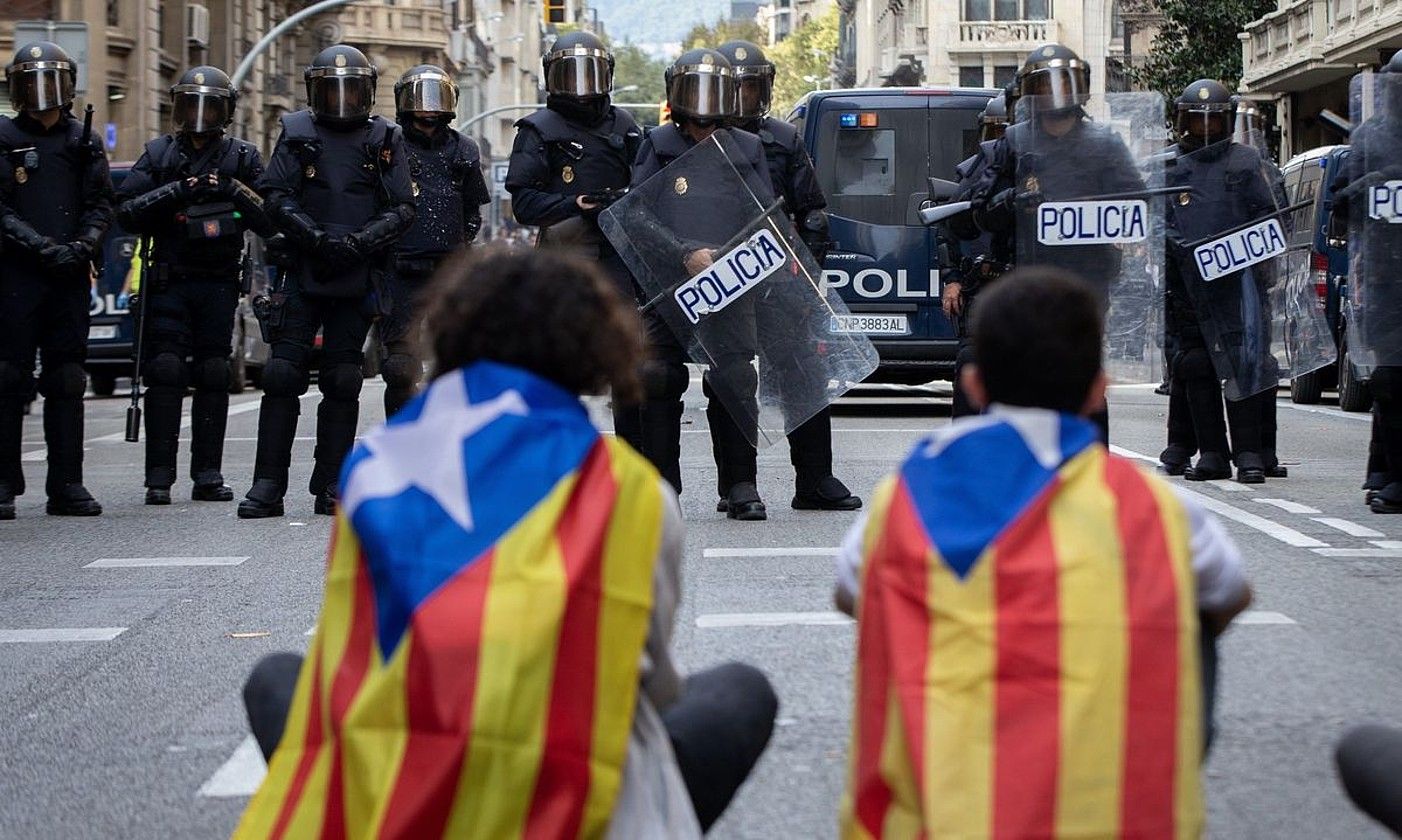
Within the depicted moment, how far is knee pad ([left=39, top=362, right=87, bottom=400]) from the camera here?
10.6m

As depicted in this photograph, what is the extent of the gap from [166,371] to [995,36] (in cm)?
6825

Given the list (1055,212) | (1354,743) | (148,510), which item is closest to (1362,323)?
(1055,212)

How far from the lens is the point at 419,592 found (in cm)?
296

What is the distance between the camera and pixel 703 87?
9.79m

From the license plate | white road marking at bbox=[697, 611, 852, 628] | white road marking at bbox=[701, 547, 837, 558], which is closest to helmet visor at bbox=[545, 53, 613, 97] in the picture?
white road marking at bbox=[701, 547, 837, 558]

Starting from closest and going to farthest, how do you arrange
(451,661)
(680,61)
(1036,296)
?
1. (451,661)
2. (1036,296)
3. (680,61)

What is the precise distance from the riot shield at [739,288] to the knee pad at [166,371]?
2.53 m

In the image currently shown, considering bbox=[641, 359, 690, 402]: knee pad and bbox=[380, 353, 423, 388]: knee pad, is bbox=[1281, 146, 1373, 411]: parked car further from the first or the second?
bbox=[380, 353, 423, 388]: knee pad

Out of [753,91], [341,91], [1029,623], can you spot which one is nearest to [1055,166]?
[753,91]

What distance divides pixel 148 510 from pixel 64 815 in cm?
619

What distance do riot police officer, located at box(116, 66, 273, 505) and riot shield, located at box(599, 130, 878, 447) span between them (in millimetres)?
2089

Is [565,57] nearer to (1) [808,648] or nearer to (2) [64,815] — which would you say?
(1) [808,648]

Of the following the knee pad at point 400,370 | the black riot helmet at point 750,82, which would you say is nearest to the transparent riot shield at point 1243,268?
the black riot helmet at point 750,82

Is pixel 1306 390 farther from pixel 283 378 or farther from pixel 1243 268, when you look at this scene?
pixel 283 378
